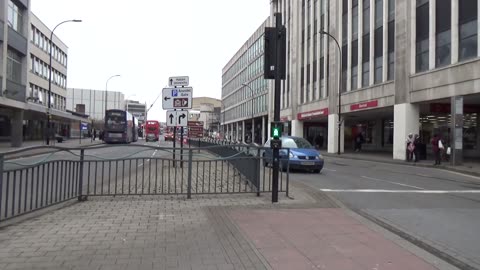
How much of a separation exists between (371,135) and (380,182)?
34911 mm

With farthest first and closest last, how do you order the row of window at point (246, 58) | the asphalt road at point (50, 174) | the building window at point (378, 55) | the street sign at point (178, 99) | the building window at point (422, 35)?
1. the row of window at point (246, 58)
2. the building window at point (378, 55)
3. the building window at point (422, 35)
4. the street sign at point (178, 99)
5. the asphalt road at point (50, 174)

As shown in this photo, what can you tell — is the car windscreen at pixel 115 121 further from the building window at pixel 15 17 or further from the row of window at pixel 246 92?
the row of window at pixel 246 92

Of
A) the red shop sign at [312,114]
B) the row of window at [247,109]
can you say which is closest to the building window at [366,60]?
the red shop sign at [312,114]

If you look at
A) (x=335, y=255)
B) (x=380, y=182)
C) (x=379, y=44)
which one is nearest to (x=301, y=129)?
(x=379, y=44)

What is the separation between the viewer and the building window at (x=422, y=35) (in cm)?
2908

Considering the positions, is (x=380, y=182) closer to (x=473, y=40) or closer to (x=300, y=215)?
(x=300, y=215)

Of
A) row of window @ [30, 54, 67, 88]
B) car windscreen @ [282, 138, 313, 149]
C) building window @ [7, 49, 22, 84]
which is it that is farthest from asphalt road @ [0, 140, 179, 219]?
row of window @ [30, 54, 67, 88]

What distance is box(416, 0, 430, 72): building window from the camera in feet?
95.4

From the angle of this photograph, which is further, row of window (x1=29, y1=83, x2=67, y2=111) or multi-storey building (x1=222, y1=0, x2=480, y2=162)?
row of window (x1=29, y1=83, x2=67, y2=111)

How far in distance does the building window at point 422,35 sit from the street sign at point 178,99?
723 inches

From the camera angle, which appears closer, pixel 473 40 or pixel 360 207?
pixel 360 207

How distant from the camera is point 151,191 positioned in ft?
35.4

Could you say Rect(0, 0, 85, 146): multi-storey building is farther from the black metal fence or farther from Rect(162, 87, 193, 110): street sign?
the black metal fence

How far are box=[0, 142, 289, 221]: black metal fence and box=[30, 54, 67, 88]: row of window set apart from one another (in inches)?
2000
